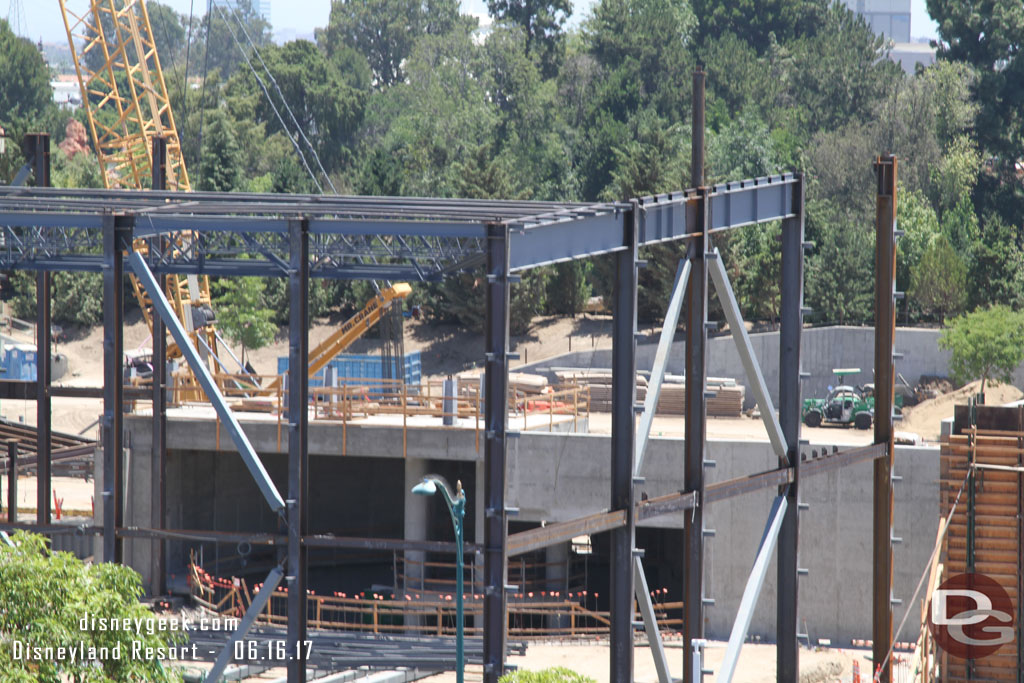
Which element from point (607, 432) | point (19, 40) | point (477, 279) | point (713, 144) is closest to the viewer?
point (607, 432)

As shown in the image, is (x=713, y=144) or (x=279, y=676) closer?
(x=279, y=676)

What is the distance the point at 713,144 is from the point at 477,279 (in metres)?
22.6

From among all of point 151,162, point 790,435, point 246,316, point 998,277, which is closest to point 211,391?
point 790,435

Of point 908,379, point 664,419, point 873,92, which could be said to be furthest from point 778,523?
point 873,92

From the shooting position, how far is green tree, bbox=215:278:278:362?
5897 centimetres

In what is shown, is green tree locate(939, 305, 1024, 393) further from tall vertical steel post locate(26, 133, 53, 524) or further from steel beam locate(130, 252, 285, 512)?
steel beam locate(130, 252, 285, 512)

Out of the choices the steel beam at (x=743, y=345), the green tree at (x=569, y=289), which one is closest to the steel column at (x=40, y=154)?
the steel beam at (x=743, y=345)

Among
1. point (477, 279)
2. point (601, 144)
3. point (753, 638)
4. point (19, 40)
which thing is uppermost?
point (19, 40)

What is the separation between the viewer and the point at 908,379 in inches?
2013

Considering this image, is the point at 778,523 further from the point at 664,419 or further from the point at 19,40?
the point at 19,40

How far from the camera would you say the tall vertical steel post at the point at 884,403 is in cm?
2464

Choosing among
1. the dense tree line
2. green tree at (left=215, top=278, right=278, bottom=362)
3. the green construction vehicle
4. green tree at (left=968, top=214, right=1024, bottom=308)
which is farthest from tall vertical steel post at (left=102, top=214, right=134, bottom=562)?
green tree at (left=968, top=214, right=1024, bottom=308)

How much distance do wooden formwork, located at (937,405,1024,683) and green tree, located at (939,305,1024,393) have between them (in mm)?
17088

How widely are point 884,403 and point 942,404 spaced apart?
23.0 metres
